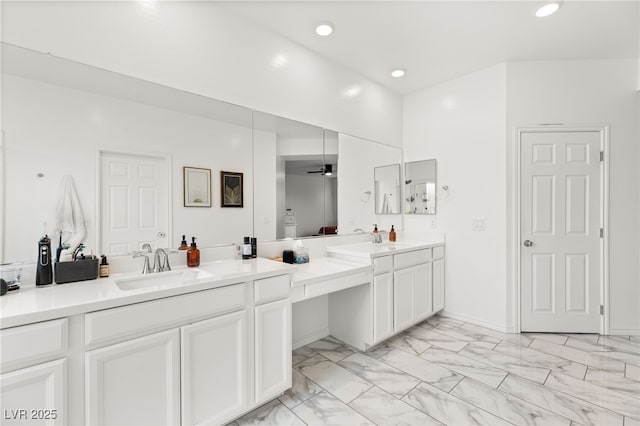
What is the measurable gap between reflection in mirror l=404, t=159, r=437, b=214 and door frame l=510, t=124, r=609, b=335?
A: 32.5 inches

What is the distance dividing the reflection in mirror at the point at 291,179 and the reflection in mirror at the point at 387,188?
746 millimetres

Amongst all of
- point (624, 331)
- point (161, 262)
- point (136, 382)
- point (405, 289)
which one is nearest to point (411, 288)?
point (405, 289)

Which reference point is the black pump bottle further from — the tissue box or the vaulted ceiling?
the vaulted ceiling

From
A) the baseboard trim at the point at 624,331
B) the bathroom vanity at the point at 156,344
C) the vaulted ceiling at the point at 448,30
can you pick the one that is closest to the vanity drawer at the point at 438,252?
the bathroom vanity at the point at 156,344

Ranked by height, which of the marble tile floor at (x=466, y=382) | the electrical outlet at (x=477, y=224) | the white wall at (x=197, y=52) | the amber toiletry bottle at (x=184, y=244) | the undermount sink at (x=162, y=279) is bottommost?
the marble tile floor at (x=466, y=382)

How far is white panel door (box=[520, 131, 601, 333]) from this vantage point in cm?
300

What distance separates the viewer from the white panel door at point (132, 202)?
1722 mm

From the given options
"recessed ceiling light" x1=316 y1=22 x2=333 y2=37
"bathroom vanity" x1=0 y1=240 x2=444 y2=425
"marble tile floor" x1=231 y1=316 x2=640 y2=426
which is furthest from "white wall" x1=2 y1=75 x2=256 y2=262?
"marble tile floor" x1=231 y1=316 x2=640 y2=426

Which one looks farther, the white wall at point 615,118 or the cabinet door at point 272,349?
the white wall at point 615,118

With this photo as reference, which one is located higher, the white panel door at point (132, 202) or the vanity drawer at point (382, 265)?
the white panel door at point (132, 202)

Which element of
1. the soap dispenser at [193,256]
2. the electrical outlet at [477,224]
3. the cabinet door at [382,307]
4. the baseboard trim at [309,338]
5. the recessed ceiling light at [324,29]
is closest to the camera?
the soap dispenser at [193,256]

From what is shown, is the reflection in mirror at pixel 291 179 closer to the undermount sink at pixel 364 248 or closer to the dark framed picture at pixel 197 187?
the undermount sink at pixel 364 248

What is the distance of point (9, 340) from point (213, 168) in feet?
4.58

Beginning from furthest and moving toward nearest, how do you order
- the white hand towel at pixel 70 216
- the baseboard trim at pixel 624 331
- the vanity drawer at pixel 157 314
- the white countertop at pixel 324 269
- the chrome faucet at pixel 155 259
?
the baseboard trim at pixel 624 331 < the white countertop at pixel 324 269 < the chrome faucet at pixel 155 259 < the white hand towel at pixel 70 216 < the vanity drawer at pixel 157 314
